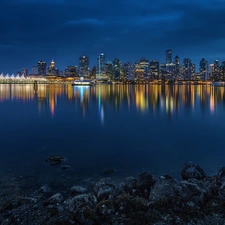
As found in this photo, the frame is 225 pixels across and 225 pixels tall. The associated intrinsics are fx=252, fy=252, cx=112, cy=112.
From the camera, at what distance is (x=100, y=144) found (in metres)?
14.5

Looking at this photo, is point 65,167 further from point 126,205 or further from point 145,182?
point 126,205


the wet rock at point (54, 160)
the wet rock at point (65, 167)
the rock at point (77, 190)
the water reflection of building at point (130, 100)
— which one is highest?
the water reflection of building at point (130, 100)

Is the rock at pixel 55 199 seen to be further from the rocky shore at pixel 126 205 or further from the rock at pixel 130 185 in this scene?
the rock at pixel 130 185

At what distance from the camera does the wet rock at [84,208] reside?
612cm

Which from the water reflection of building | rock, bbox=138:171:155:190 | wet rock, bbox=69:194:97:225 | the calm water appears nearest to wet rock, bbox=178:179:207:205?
rock, bbox=138:171:155:190

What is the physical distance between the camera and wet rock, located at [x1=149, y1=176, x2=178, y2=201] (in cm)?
719

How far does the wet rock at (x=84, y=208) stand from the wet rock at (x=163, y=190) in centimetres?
174

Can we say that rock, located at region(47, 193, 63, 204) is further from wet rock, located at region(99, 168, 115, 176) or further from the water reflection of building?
the water reflection of building

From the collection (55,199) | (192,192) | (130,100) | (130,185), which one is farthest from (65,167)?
(130,100)

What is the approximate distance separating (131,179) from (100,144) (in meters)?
6.27

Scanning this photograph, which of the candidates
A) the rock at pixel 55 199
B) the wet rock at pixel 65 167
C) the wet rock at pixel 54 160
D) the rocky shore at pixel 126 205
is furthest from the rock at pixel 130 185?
the wet rock at pixel 54 160

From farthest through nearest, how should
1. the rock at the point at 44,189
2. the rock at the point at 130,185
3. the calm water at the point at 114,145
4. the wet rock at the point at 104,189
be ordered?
the calm water at the point at 114,145 < the rock at the point at 44,189 < the rock at the point at 130,185 < the wet rock at the point at 104,189

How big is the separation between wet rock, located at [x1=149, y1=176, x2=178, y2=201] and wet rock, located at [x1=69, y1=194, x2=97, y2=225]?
68.3 inches

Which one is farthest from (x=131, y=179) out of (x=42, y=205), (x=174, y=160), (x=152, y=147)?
(x=152, y=147)
